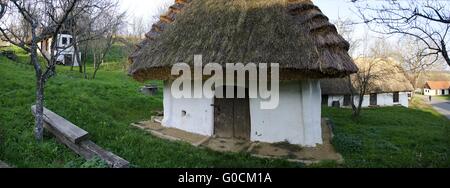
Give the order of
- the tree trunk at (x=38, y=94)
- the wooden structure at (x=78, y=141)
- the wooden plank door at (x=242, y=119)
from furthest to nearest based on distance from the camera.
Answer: the wooden plank door at (x=242, y=119)
the tree trunk at (x=38, y=94)
the wooden structure at (x=78, y=141)

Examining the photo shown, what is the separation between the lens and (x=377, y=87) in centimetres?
2425

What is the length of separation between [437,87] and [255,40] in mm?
57131

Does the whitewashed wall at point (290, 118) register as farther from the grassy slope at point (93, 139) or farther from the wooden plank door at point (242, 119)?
the grassy slope at point (93, 139)

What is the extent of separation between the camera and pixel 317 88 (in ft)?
30.6

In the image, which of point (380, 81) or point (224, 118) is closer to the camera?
point (224, 118)

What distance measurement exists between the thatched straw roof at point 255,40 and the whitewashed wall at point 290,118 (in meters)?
0.60

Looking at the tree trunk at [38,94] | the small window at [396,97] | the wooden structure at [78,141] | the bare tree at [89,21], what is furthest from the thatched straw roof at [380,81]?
the tree trunk at [38,94]

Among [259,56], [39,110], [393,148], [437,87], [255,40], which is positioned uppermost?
[255,40]

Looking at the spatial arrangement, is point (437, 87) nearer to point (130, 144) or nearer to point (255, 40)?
point (255, 40)

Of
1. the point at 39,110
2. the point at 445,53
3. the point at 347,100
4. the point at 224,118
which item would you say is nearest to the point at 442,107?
the point at 347,100

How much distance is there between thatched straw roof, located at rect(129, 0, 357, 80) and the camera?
26.2 ft

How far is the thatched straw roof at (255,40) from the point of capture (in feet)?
26.2

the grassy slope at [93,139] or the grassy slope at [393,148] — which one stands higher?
the grassy slope at [93,139]
